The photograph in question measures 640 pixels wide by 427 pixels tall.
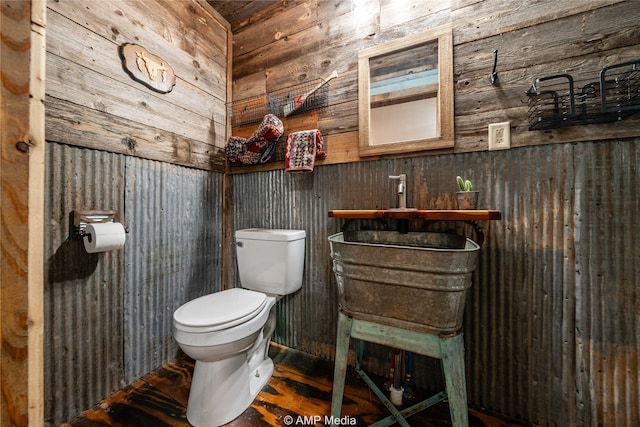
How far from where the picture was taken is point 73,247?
1146 mm

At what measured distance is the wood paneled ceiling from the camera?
178 centimetres

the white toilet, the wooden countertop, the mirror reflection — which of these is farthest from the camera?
the mirror reflection

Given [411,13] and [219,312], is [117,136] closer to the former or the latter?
[219,312]

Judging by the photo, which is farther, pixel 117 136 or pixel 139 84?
pixel 139 84

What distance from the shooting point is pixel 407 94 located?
141cm

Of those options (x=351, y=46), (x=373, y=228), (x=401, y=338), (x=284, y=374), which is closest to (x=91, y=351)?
(x=284, y=374)

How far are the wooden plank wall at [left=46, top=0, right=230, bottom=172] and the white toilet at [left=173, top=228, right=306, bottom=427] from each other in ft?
2.65

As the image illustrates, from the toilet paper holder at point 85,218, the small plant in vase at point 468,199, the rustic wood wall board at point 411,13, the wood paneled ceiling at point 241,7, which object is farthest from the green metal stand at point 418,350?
the wood paneled ceiling at point 241,7

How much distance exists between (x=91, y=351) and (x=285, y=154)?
1483 mm

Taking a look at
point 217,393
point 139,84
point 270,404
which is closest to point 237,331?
point 217,393

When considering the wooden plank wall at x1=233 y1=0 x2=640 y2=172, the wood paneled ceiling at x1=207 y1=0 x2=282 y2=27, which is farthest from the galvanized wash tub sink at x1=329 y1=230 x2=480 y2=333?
the wood paneled ceiling at x1=207 y1=0 x2=282 y2=27

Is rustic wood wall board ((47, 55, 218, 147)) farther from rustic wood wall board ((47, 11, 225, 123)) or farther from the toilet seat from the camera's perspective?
the toilet seat

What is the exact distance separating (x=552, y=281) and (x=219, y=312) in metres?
1.53

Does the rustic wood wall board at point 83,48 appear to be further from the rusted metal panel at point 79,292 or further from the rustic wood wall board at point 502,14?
the rustic wood wall board at point 502,14
